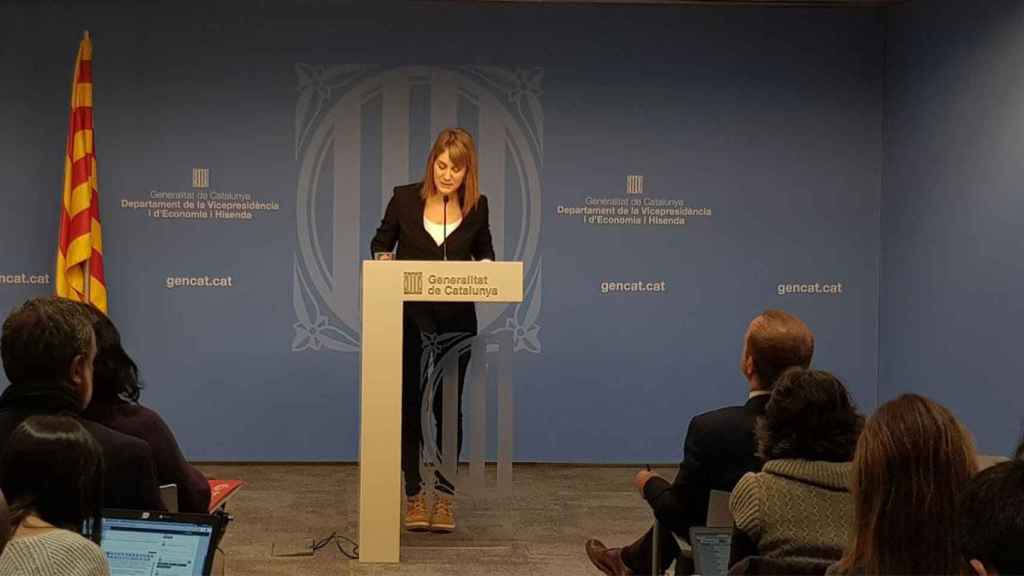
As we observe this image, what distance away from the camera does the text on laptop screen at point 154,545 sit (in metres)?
2.42

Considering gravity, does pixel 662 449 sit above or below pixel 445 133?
below

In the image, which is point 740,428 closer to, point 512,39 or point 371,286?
point 371,286

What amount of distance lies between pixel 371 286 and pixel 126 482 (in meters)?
2.16

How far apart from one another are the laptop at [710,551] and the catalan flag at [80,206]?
4.47 meters

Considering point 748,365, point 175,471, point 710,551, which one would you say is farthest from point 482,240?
point 710,551

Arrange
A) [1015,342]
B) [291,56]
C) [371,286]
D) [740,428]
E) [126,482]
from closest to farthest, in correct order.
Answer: [126,482]
[740,428]
[371,286]
[1015,342]
[291,56]

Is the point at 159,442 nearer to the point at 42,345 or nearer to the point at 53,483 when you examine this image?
the point at 42,345

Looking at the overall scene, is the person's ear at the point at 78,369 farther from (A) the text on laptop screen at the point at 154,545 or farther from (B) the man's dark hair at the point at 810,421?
(B) the man's dark hair at the point at 810,421

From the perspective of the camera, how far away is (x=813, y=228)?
7.15m

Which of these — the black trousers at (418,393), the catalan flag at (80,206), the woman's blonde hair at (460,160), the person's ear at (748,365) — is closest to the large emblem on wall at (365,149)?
the catalan flag at (80,206)

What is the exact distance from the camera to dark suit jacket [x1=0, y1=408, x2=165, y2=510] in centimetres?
251

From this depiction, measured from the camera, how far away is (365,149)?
22.5ft

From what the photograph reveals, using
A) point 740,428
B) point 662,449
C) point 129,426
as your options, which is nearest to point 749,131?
point 662,449

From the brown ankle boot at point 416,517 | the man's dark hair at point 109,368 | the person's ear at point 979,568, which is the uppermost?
the man's dark hair at point 109,368
